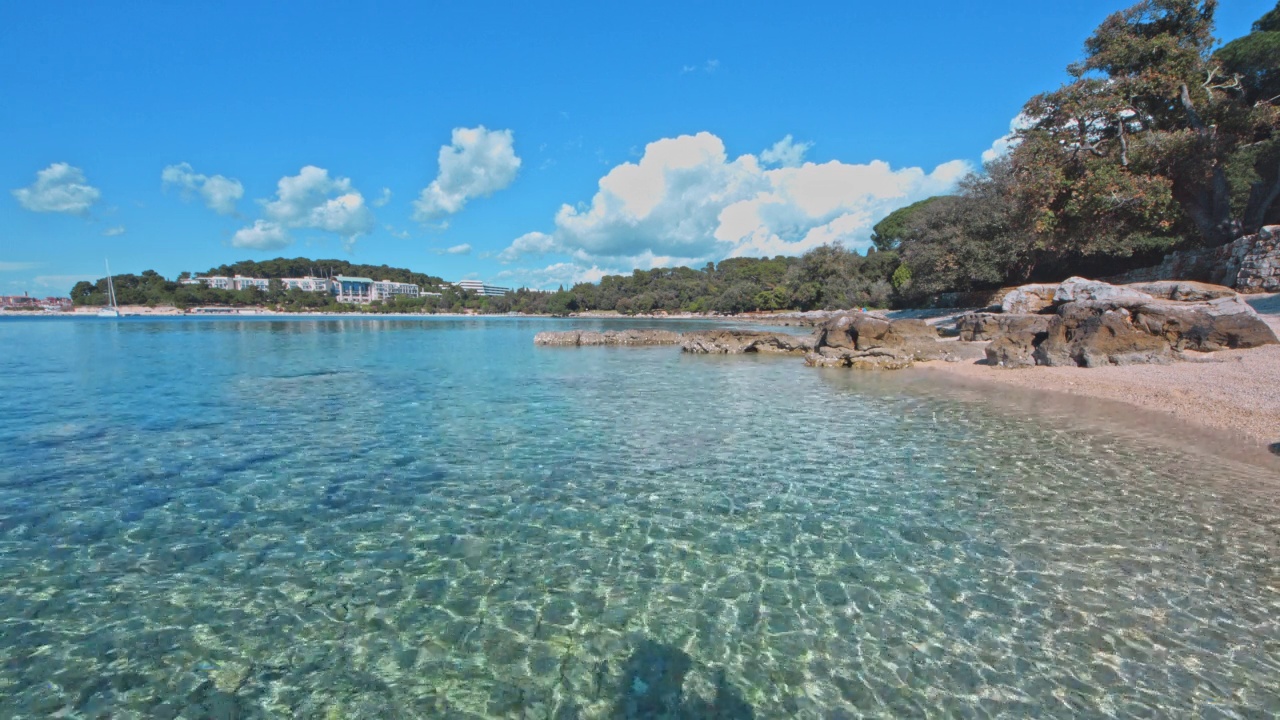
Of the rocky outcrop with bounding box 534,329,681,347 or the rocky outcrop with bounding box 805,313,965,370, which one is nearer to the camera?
the rocky outcrop with bounding box 805,313,965,370

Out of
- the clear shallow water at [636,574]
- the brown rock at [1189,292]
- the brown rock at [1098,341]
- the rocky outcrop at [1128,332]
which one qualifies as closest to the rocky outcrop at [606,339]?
the rocky outcrop at [1128,332]

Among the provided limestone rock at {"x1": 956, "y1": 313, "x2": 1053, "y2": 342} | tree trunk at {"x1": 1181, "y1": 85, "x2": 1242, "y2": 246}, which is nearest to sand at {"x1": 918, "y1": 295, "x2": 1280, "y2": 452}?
limestone rock at {"x1": 956, "y1": 313, "x2": 1053, "y2": 342}

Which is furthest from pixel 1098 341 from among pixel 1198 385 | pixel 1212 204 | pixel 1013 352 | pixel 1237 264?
pixel 1212 204

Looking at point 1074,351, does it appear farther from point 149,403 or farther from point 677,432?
point 149,403

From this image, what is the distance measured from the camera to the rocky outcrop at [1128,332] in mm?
18906

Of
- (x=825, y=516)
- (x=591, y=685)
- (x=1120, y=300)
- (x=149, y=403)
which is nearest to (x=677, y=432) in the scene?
(x=825, y=516)

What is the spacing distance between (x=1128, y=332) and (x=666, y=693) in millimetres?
23044

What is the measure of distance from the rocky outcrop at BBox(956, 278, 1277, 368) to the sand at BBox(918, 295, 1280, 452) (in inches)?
32.9

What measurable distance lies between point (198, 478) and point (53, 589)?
390cm

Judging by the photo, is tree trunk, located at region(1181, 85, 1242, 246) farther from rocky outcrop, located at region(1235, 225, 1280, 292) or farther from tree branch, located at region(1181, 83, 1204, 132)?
rocky outcrop, located at region(1235, 225, 1280, 292)

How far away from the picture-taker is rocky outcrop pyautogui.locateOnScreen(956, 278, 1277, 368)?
18.9 metres

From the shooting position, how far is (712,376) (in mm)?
23172

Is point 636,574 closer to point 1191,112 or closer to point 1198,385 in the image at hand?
point 1198,385

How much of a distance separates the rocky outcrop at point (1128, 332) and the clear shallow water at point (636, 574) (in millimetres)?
10072
